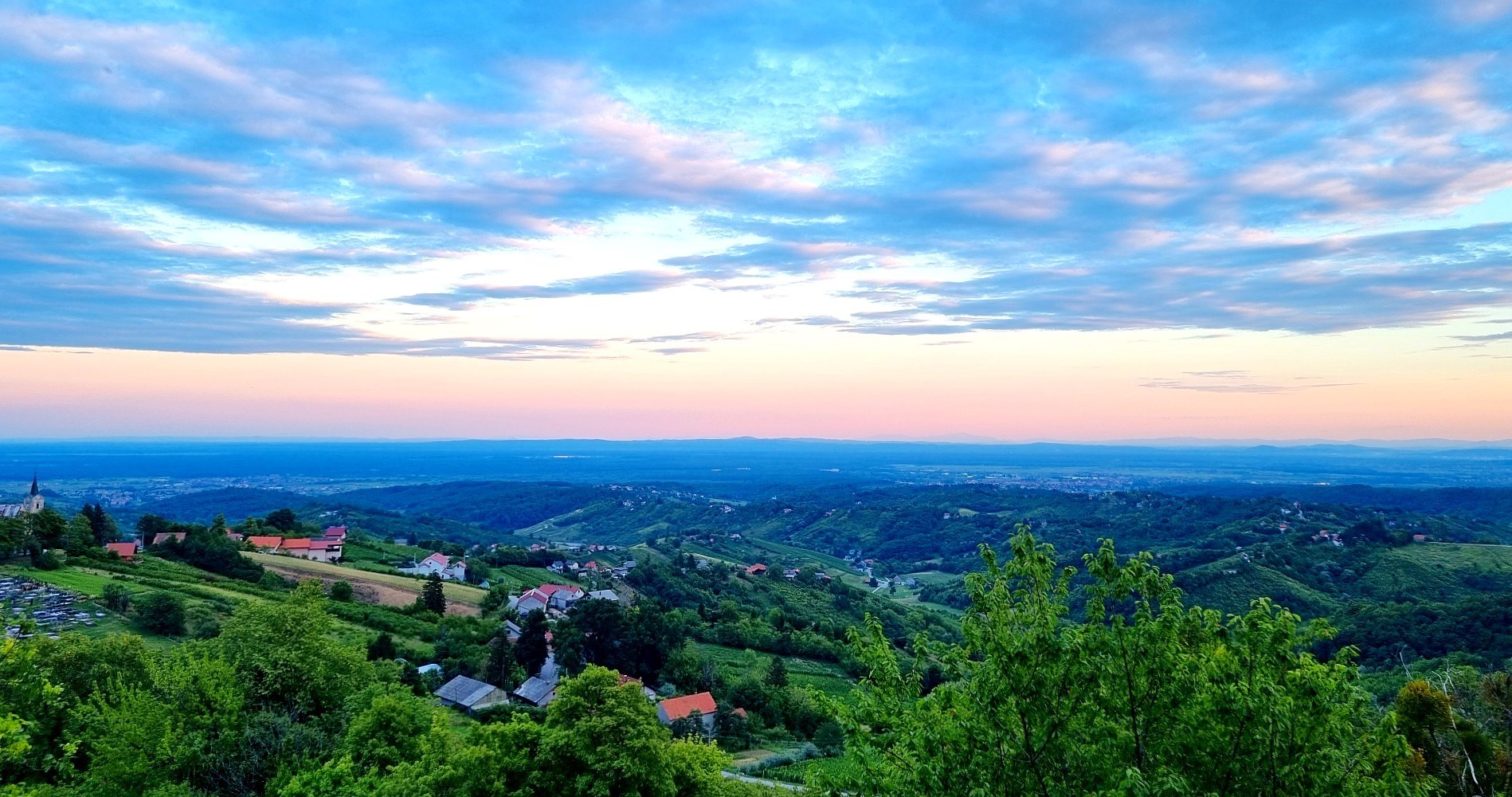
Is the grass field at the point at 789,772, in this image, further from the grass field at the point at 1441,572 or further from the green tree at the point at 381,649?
the grass field at the point at 1441,572

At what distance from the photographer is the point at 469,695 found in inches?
1549

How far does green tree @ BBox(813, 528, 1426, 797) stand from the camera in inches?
283

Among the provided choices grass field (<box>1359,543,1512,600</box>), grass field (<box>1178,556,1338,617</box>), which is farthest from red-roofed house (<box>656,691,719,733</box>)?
grass field (<box>1359,543,1512,600</box>)

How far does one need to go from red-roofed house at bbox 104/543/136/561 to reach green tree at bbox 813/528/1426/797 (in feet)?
220

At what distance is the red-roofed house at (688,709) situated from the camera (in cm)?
3985

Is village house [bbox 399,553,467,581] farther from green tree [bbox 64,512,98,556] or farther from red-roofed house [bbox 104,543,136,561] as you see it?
green tree [bbox 64,512,98,556]

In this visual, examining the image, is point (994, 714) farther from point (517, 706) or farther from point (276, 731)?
point (517, 706)

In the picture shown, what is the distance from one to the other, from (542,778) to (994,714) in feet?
48.1

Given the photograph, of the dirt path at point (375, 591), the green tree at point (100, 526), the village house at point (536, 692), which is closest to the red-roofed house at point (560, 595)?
the dirt path at point (375, 591)

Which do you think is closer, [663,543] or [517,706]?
[517,706]

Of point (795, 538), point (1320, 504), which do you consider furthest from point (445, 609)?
point (1320, 504)

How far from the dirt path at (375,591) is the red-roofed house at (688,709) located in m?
25.1

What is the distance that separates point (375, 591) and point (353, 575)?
21.2ft

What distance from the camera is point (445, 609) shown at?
59.0 m
